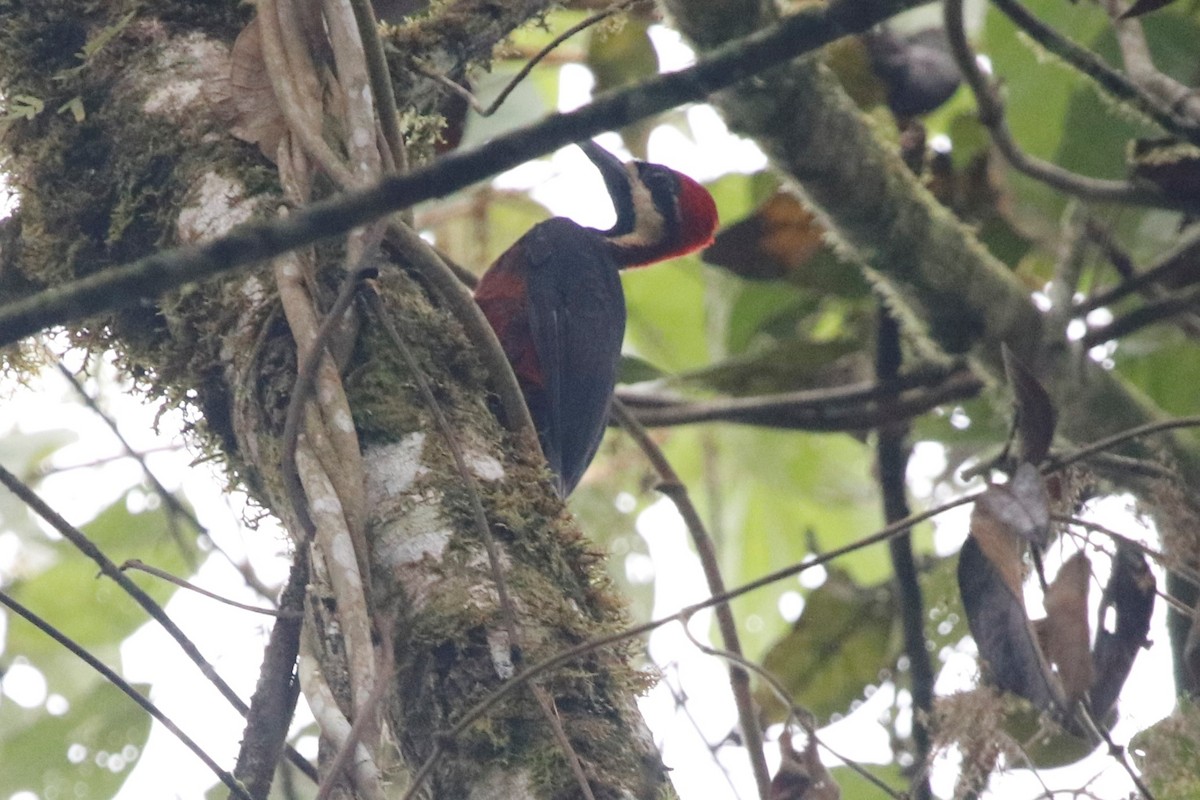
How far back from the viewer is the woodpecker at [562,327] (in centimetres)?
341

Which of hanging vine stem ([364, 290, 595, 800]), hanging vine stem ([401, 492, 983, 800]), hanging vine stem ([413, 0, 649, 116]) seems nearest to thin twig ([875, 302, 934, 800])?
hanging vine stem ([413, 0, 649, 116])

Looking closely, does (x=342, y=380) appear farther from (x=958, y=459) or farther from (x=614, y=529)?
(x=958, y=459)

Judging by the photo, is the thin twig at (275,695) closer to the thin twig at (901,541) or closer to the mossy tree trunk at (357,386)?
the mossy tree trunk at (357,386)

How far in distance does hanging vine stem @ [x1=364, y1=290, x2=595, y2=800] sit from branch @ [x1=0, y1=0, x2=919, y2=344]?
0.70m

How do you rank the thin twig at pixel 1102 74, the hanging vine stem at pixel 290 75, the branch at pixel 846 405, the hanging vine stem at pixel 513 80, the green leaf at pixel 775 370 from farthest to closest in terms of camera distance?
the green leaf at pixel 775 370 < the branch at pixel 846 405 < the thin twig at pixel 1102 74 < the hanging vine stem at pixel 513 80 < the hanging vine stem at pixel 290 75

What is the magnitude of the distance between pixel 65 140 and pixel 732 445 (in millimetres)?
2390

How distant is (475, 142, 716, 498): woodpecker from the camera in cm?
341

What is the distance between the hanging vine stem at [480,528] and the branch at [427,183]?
70 centimetres

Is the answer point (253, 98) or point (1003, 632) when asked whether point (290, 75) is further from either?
point (1003, 632)

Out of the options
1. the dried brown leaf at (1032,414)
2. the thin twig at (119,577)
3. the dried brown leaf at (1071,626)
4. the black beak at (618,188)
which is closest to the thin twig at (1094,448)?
the dried brown leaf at (1032,414)

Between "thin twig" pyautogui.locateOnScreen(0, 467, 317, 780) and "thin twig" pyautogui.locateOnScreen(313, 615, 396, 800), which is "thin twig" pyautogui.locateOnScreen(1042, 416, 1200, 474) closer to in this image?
"thin twig" pyautogui.locateOnScreen(313, 615, 396, 800)

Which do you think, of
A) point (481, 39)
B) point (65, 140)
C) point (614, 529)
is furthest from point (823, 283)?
point (65, 140)

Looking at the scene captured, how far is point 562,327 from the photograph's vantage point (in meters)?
3.61

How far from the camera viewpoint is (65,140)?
7.35ft
